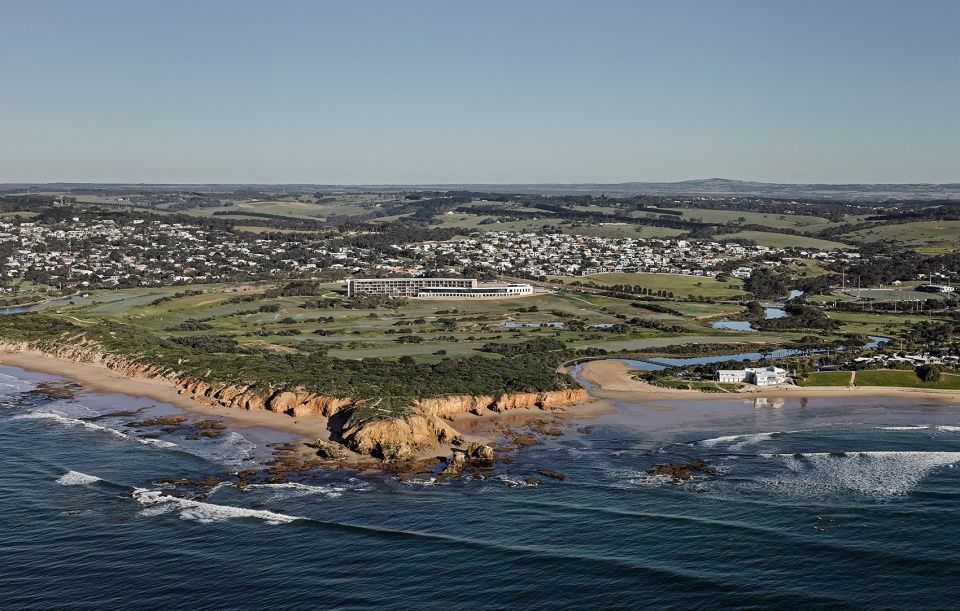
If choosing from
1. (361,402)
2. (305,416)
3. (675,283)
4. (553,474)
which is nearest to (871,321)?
(675,283)

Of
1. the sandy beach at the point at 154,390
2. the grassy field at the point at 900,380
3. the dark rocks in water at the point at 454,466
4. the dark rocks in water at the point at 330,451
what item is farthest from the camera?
the grassy field at the point at 900,380

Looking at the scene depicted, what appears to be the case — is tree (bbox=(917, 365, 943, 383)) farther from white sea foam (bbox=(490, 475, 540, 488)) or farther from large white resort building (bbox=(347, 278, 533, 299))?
large white resort building (bbox=(347, 278, 533, 299))

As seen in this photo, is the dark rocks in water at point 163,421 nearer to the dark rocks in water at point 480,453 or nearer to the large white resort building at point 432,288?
the dark rocks in water at point 480,453

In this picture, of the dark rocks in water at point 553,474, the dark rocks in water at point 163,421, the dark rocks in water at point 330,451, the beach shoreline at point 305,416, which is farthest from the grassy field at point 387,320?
the dark rocks in water at point 553,474

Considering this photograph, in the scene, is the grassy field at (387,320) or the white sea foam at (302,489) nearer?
the white sea foam at (302,489)

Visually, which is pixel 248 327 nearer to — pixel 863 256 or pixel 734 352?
pixel 734 352

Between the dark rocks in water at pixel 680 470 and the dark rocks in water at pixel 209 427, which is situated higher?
the dark rocks in water at pixel 680 470

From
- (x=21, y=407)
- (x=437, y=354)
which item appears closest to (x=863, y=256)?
(x=437, y=354)
